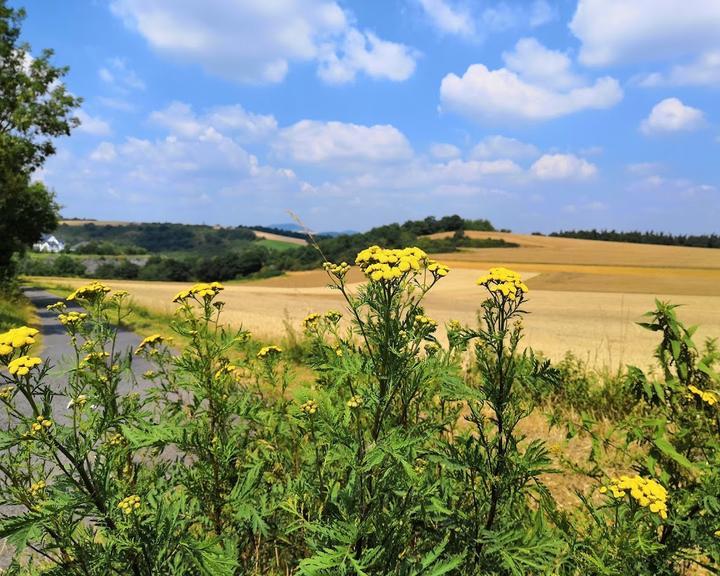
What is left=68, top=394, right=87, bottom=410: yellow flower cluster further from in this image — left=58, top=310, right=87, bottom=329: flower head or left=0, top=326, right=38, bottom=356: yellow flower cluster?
left=58, top=310, right=87, bottom=329: flower head

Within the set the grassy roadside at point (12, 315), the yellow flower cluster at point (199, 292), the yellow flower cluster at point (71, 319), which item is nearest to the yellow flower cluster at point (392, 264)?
the yellow flower cluster at point (199, 292)

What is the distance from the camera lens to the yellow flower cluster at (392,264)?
84.4 inches

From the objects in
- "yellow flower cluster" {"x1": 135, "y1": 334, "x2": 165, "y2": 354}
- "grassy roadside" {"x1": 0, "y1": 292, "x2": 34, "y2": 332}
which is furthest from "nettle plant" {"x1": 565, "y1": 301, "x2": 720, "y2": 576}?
"grassy roadside" {"x1": 0, "y1": 292, "x2": 34, "y2": 332}

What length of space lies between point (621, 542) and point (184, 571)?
250 centimetres

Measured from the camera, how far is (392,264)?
237 cm

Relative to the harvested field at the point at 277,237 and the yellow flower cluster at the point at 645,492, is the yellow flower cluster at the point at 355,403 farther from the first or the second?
the harvested field at the point at 277,237

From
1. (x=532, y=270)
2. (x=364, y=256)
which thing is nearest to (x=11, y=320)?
(x=364, y=256)

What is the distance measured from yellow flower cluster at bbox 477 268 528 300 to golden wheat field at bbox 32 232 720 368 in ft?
25.4

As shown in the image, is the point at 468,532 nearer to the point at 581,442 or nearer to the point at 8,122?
the point at 581,442

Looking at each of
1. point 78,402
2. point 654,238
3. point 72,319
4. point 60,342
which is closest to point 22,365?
point 78,402

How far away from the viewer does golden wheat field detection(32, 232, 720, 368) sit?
651 inches

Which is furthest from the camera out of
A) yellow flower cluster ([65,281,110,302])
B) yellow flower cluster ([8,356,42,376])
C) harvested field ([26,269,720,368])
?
harvested field ([26,269,720,368])

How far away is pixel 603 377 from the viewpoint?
764 cm

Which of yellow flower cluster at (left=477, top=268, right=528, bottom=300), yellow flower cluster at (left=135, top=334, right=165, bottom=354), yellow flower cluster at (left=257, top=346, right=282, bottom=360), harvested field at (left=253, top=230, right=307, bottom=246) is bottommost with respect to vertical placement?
yellow flower cluster at (left=257, top=346, right=282, bottom=360)
